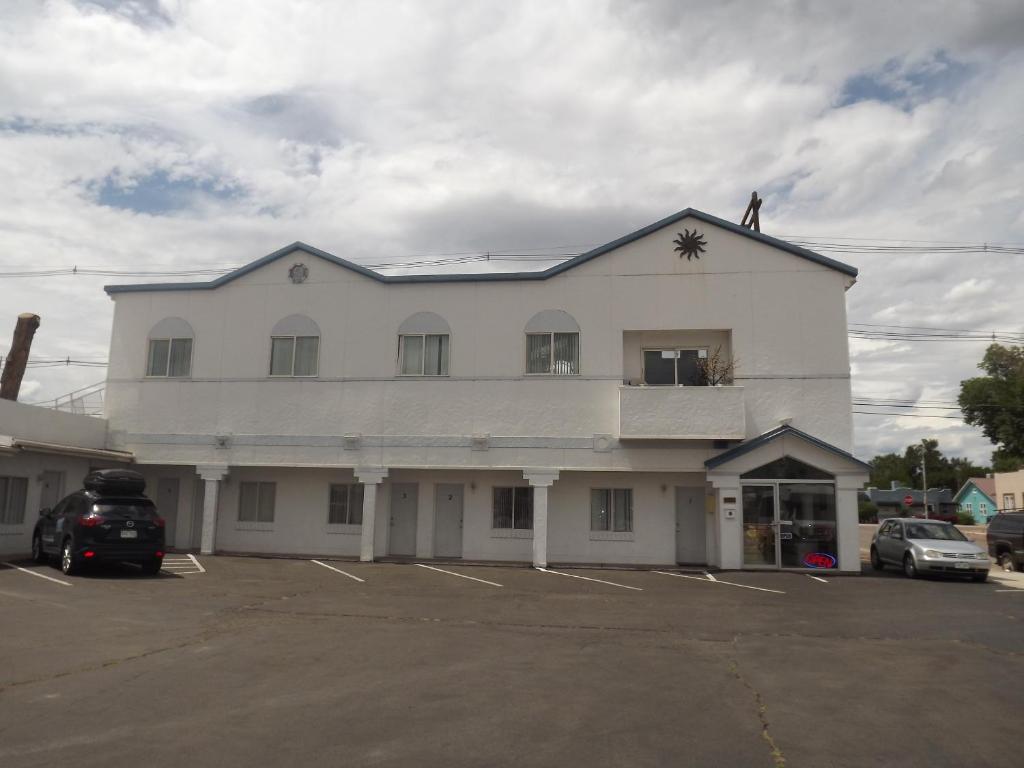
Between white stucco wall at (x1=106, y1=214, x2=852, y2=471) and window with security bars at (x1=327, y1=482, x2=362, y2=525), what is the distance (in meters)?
1.37

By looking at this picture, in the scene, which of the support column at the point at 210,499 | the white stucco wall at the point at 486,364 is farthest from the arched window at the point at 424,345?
the support column at the point at 210,499

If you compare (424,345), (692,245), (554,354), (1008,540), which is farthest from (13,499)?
(1008,540)

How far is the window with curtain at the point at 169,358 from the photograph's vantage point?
971 inches

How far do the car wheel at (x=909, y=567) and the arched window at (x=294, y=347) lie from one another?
17.3 m

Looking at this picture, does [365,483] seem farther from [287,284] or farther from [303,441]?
[287,284]

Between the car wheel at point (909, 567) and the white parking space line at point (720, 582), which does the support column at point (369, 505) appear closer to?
the white parking space line at point (720, 582)

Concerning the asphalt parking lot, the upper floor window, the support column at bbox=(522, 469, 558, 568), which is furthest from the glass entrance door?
the support column at bbox=(522, 469, 558, 568)

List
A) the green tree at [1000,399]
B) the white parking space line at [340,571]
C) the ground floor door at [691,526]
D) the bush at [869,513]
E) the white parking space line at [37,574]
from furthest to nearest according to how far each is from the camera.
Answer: the bush at [869,513] < the green tree at [1000,399] < the ground floor door at [691,526] < the white parking space line at [340,571] < the white parking space line at [37,574]

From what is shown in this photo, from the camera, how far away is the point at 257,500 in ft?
80.4

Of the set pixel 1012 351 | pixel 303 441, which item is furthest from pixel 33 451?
pixel 1012 351

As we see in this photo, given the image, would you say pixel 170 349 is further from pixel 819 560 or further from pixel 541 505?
pixel 819 560

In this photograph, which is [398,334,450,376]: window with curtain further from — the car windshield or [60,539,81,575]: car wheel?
the car windshield

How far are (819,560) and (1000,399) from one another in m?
38.8

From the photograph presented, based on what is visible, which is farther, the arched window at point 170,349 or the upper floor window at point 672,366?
the arched window at point 170,349
